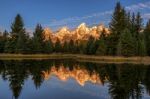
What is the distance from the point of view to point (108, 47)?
116 meters

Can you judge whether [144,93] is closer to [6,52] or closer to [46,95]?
[46,95]

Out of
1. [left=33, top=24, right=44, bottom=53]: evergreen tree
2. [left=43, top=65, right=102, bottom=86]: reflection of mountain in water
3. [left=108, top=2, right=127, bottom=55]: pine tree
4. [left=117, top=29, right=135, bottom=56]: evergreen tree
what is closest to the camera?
[left=43, top=65, right=102, bottom=86]: reflection of mountain in water

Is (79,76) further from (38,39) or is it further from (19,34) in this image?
(38,39)

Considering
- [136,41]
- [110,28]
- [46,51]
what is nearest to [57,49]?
[46,51]

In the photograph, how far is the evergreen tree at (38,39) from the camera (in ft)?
423

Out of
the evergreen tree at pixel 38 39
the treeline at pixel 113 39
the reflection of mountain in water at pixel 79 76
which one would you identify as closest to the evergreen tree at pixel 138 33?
the treeline at pixel 113 39

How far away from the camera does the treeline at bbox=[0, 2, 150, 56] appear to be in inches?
4021

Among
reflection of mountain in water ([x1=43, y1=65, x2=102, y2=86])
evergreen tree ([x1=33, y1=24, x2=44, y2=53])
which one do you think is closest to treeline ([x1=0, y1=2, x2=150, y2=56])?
evergreen tree ([x1=33, y1=24, x2=44, y2=53])

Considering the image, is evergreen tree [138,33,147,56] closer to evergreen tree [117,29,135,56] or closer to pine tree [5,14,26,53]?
evergreen tree [117,29,135,56]

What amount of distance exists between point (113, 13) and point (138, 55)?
70.9ft

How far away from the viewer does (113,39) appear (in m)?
116

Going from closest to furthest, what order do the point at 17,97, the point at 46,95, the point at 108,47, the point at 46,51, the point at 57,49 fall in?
1. the point at 17,97
2. the point at 46,95
3. the point at 108,47
4. the point at 46,51
5. the point at 57,49

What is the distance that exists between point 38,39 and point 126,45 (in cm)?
4418

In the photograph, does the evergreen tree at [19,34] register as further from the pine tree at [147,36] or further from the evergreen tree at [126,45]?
the pine tree at [147,36]
